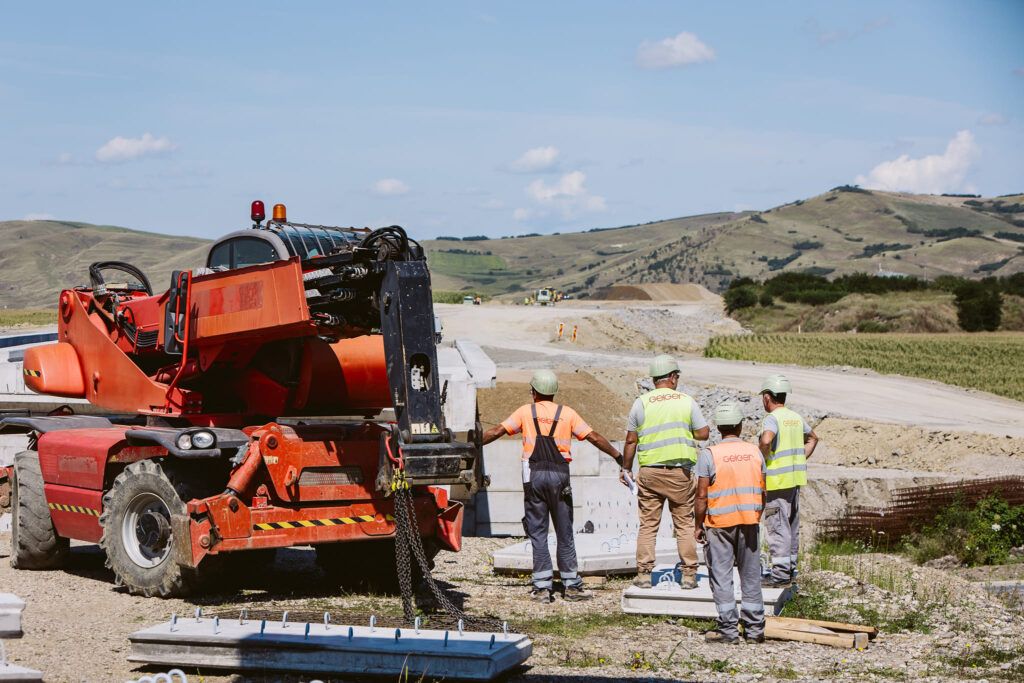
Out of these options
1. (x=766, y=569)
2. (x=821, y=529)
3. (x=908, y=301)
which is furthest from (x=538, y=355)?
(x=908, y=301)

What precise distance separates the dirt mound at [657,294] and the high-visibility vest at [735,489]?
8509 centimetres

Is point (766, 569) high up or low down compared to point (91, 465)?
down

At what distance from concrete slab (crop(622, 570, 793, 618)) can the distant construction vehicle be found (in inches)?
64.9

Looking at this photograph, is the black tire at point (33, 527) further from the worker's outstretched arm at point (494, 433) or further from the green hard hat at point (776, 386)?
the green hard hat at point (776, 386)

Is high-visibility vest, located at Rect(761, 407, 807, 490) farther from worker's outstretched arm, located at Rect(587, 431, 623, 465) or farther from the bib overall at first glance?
the bib overall

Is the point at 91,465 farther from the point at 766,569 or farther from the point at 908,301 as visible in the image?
the point at 908,301

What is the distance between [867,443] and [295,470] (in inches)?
614

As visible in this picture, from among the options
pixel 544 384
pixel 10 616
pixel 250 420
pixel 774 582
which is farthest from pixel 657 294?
pixel 10 616

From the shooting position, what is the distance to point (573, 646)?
8320mm

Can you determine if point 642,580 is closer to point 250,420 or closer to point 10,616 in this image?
point 250,420

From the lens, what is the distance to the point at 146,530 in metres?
9.91

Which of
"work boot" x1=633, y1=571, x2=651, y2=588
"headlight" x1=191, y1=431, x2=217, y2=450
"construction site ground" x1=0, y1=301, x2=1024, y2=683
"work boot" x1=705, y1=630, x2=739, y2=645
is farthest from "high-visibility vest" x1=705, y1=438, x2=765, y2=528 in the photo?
"headlight" x1=191, y1=431, x2=217, y2=450

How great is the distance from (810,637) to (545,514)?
238 centimetres

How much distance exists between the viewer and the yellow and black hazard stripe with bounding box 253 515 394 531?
9.25m
